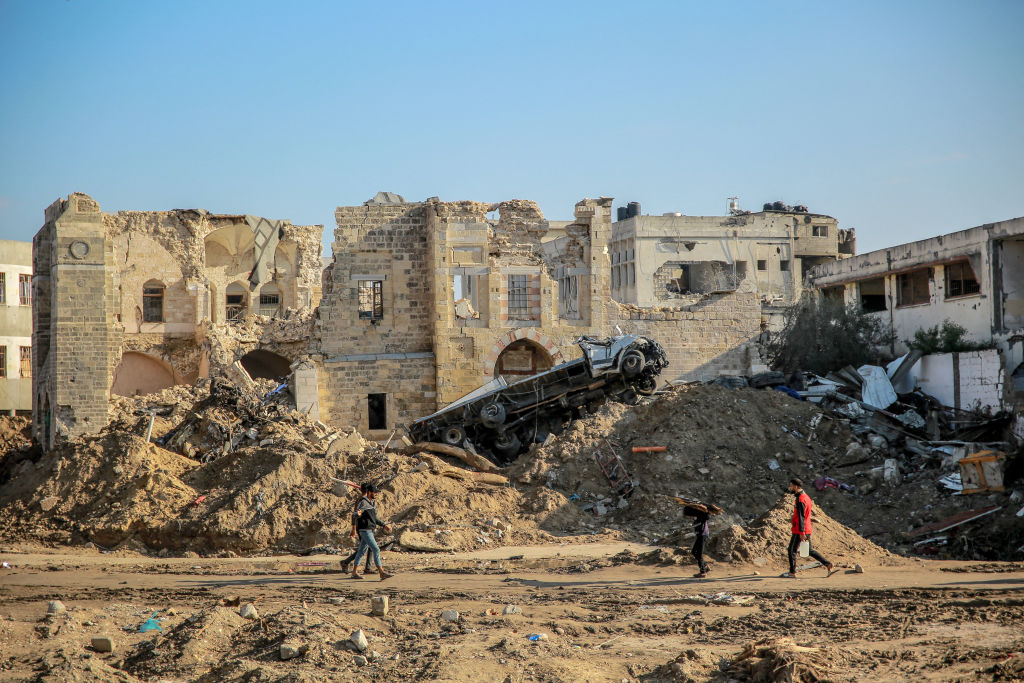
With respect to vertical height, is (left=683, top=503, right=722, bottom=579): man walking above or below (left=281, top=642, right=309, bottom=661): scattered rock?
above

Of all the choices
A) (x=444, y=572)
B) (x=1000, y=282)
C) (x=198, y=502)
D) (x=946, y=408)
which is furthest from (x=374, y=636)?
(x=1000, y=282)

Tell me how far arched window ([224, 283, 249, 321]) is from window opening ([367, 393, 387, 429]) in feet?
39.6

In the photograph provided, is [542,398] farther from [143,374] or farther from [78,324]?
[143,374]

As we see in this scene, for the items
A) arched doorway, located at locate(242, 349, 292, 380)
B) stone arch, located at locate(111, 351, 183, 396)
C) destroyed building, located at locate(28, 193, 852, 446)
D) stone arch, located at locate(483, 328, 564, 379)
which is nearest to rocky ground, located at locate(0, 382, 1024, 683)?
destroyed building, located at locate(28, 193, 852, 446)

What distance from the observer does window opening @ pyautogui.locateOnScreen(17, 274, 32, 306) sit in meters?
33.4

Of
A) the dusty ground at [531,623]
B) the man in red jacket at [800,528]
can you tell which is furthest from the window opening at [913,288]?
the man in red jacket at [800,528]

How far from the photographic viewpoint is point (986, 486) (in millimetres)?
15625

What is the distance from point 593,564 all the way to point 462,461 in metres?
5.83

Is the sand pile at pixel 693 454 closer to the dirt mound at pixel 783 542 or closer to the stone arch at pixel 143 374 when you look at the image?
the dirt mound at pixel 783 542

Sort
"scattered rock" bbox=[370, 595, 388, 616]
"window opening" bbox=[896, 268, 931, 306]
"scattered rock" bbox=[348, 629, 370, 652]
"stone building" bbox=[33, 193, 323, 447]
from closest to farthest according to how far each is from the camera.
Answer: "scattered rock" bbox=[348, 629, 370, 652], "scattered rock" bbox=[370, 595, 388, 616], "stone building" bbox=[33, 193, 323, 447], "window opening" bbox=[896, 268, 931, 306]

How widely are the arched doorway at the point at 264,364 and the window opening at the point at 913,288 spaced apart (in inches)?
702

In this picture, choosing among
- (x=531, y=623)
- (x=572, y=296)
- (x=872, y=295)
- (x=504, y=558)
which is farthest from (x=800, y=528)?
(x=872, y=295)

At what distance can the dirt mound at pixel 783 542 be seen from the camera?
40.0 feet

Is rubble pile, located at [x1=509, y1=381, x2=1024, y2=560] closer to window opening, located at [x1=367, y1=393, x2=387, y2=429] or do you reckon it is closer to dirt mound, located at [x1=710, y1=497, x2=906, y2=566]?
dirt mound, located at [x1=710, y1=497, x2=906, y2=566]
